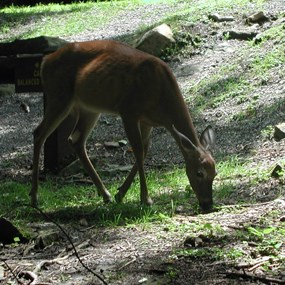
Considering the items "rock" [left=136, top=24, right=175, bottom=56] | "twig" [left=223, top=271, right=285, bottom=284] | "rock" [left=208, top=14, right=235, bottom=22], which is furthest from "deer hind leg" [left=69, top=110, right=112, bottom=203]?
"rock" [left=208, top=14, right=235, bottom=22]

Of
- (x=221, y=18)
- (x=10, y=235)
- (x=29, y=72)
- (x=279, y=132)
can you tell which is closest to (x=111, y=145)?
(x=29, y=72)

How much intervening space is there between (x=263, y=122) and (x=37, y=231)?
190 inches

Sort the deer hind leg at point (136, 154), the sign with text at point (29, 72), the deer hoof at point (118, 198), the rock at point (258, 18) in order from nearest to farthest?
the deer hind leg at point (136, 154) → the deer hoof at point (118, 198) → the sign with text at point (29, 72) → the rock at point (258, 18)

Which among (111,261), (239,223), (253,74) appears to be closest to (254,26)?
(253,74)

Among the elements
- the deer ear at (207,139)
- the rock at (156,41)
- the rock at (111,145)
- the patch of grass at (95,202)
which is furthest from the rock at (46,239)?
the rock at (156,41)

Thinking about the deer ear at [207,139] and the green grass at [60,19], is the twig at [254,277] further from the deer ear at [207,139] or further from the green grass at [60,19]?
the green grass at [60,19]

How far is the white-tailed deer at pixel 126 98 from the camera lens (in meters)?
7.69

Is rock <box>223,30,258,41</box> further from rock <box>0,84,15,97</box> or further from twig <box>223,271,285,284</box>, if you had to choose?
twig <box>223,271,285,284</box>

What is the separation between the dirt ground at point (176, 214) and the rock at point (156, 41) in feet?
1.45

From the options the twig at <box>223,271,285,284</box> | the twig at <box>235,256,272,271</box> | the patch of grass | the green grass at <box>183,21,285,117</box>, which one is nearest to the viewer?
the twig at <box>223,271,285,284</box>

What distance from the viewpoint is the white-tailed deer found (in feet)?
25.2

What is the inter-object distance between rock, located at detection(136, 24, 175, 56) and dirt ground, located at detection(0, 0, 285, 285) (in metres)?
0.44

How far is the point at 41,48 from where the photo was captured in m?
9.91

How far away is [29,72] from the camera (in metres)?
9.73
